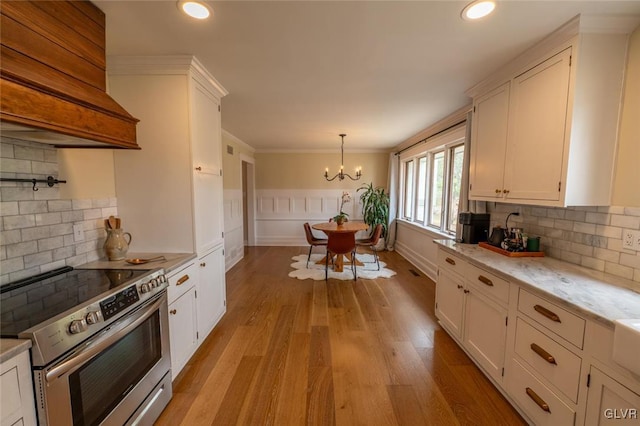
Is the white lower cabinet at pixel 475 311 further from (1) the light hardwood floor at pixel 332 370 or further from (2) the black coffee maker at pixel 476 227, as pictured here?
(2) the black coffee maker at pixel 476 227

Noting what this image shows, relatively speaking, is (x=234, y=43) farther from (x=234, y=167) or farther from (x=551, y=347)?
(x=234, y=167)

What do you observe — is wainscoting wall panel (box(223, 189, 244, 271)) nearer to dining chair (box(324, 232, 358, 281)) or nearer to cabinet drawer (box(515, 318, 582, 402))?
dining chair (box(324, 232, 358, 281))

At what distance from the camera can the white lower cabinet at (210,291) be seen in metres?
2.31

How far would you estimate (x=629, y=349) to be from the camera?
997 millimetres

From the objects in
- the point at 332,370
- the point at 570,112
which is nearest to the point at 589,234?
the point at 570,112

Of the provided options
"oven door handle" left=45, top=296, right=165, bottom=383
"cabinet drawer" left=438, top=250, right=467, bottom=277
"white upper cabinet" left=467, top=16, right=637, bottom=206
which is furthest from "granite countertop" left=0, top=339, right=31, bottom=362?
"white upper cabinet" left=467, top=16, right=637, bottom=206

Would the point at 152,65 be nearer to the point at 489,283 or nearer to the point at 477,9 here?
the point at 477,9

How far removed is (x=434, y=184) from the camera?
15.0 feet

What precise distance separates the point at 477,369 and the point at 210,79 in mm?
3298

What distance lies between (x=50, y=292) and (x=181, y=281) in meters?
0.72

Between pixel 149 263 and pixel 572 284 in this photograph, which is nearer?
pixel 572 284

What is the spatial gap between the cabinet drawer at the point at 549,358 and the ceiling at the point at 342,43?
6.05 ft

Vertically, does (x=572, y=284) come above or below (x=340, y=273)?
above

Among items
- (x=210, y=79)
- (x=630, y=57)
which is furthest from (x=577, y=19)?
(x=210, y=79)
